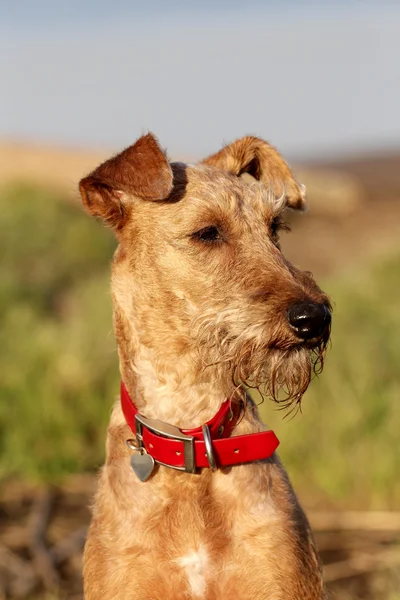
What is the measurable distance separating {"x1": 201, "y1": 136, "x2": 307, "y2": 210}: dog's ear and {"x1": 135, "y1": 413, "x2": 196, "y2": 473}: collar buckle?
139cm

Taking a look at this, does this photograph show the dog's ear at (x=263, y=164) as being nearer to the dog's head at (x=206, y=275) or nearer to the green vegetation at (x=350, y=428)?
the dog's head at (x=206, y=275)

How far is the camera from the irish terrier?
345 cm

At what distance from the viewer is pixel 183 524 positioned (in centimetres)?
351

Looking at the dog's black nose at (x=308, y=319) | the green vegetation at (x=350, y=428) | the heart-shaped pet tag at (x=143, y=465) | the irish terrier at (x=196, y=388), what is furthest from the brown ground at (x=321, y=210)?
the dog's black nose at (x=308, y=319)

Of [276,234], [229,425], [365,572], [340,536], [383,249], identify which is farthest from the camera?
[383,249]

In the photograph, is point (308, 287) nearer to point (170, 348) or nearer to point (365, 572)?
point (170, 348)

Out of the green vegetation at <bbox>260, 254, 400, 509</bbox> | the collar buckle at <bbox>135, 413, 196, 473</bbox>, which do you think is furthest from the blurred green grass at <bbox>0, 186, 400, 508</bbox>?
the collar buckle at <bbox>135, 413, 196, 473</bbox>

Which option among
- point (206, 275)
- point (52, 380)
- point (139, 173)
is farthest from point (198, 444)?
point (52, 380)

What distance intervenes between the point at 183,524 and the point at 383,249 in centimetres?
917

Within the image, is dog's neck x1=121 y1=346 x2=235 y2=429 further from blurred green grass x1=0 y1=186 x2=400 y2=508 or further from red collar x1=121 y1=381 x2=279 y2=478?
blurred green grass x1=0 y1=186 x2=400 y2=508

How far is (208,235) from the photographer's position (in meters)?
3.84

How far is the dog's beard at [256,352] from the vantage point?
3398 millimetres

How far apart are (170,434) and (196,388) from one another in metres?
0.24

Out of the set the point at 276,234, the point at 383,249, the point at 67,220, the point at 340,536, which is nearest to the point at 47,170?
the point at 67,220
